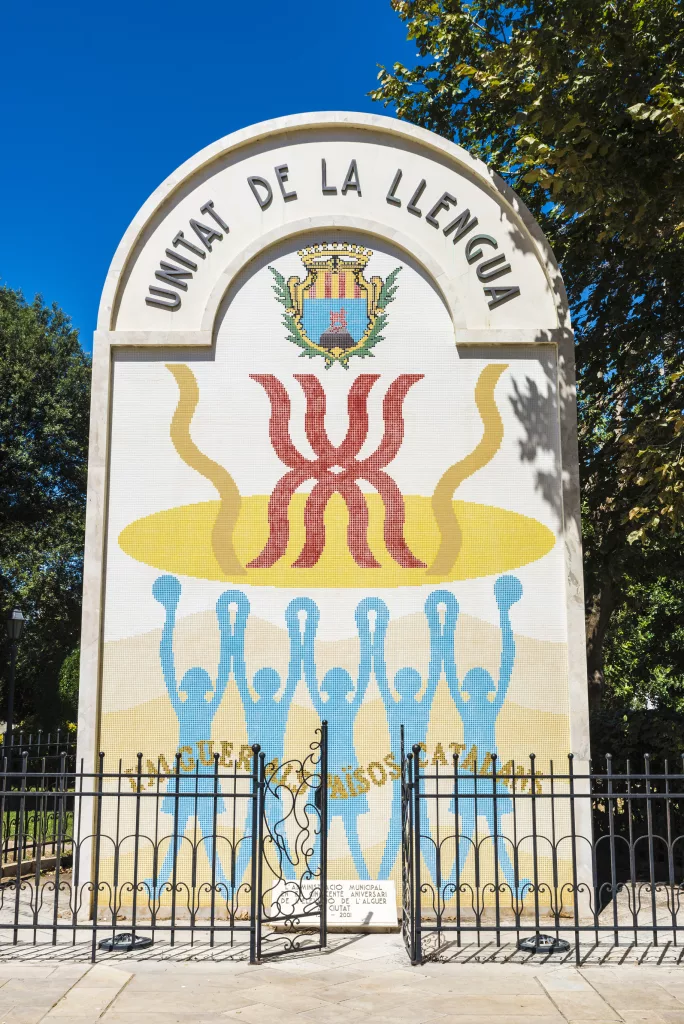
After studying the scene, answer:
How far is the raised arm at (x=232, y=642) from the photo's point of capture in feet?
33.6

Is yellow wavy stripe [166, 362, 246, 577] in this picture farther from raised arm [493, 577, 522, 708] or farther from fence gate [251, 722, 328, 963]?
raised arm [493, 577, 522, 708]

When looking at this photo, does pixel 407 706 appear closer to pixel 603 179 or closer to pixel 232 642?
pixel 232 642

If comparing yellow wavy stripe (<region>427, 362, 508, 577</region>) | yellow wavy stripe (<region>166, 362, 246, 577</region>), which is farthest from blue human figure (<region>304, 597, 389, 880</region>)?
yellow wavy stripe (<region>166, 362, 246, 577</region>)

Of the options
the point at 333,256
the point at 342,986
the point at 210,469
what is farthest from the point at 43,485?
the point at 342,986

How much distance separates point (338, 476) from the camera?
10.7m

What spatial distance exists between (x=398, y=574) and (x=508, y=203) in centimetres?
474

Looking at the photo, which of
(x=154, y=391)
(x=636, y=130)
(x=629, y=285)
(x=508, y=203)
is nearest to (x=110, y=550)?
(x=154, y=391)

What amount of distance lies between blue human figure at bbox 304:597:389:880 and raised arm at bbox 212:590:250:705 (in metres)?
0.74

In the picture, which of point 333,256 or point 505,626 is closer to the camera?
point 505,626

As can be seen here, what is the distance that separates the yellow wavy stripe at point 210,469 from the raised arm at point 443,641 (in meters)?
2.22

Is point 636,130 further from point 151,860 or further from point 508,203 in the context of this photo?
point 151,860

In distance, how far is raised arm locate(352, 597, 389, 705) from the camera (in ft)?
33.5

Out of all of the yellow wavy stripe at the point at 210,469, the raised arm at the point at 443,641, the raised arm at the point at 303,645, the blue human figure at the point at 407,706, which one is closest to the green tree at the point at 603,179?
the raised arm at the point at 443,641

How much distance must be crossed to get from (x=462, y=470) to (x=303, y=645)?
108 inches
